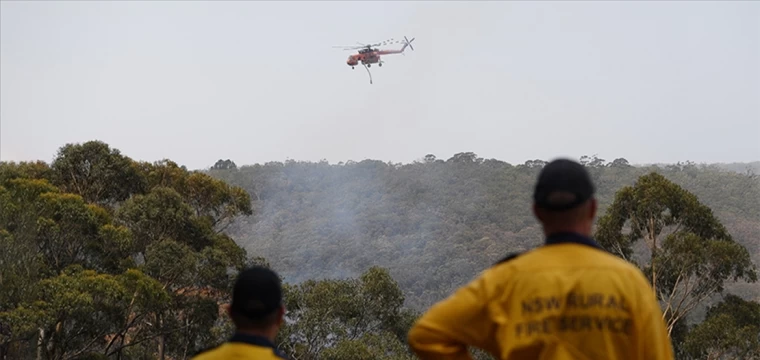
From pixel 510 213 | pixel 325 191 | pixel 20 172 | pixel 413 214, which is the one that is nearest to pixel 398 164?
pixel 325 191

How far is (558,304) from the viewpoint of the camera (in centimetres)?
279

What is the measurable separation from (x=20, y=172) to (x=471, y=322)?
26.4 meters

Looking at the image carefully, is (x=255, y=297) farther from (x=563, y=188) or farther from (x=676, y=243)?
(x=676, y=243)

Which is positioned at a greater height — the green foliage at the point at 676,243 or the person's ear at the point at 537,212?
the person's ear at the point at 537,212

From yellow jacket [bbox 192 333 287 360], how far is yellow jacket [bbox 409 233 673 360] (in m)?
0.53

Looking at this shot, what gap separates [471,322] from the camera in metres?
2.92

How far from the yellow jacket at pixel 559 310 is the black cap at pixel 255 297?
0.53 meters

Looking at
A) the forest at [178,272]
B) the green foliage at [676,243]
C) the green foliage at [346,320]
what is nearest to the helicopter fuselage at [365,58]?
the forest at [178,272]

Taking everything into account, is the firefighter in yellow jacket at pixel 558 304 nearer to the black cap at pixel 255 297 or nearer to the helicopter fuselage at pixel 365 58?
the black cap at pixel 255 297

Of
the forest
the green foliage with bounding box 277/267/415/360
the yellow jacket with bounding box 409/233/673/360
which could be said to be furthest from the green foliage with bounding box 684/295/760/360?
the yellow jacket with bounding box 409/233/673/360

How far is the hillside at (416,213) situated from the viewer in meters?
64.2

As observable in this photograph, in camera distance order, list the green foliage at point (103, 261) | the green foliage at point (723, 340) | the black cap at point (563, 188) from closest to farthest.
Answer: the black cap at point (563, 188), the green foliage at point (103, 261), the green foliage at point (723, 340)

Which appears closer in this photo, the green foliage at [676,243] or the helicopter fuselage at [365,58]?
the green foliage at [676,243]

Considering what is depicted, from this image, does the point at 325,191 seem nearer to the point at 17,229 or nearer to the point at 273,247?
the point at 273,247
